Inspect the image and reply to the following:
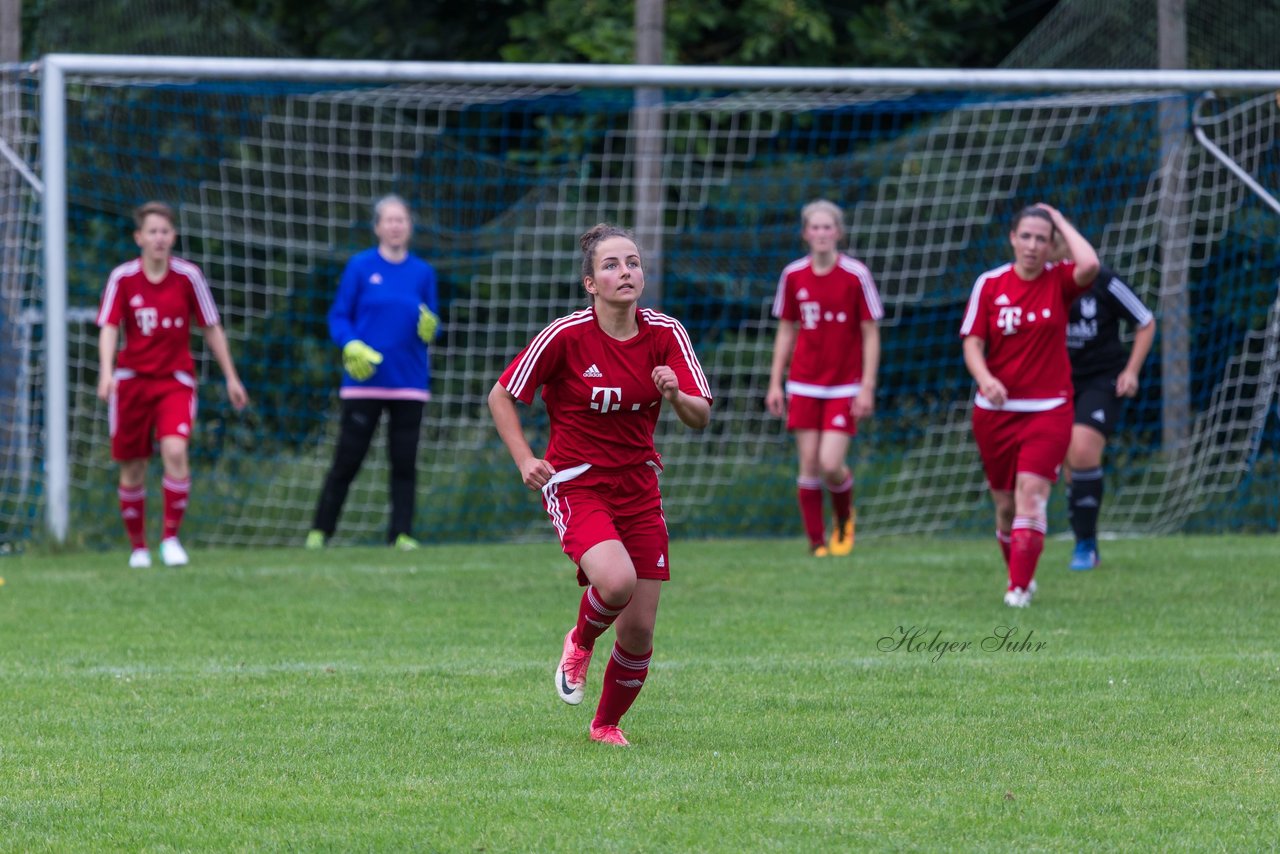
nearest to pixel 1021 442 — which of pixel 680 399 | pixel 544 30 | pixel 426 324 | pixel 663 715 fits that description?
pixel 663 715

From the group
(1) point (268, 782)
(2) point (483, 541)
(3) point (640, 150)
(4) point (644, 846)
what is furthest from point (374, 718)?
(3) point (640, 150)

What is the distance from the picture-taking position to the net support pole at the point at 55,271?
393 inches

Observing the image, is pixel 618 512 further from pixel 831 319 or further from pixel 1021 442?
pixel 831 319

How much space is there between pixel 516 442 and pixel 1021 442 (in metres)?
3.38

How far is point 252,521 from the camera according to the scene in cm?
1173

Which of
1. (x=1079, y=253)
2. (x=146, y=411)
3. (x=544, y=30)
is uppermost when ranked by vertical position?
(x=544, y=30)

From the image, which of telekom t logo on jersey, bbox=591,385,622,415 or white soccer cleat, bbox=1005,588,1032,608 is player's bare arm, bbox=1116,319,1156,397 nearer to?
white soccer cleat, bbox=1005,588,1032,608

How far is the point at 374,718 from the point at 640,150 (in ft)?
23.2

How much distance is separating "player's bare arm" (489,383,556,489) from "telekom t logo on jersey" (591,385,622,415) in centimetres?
24

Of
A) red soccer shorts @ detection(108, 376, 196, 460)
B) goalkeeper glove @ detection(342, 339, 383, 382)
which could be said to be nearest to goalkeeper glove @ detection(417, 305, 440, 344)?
goalkeeper glove @ detection(342, 339, 383, 382)

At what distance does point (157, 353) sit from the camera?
9.48 metres

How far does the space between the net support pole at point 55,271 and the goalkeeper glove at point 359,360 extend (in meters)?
1.62

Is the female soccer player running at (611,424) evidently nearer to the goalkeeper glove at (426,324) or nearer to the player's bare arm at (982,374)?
the player's bare arm at (982,374)

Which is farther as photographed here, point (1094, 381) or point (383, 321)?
point (383, 321)
